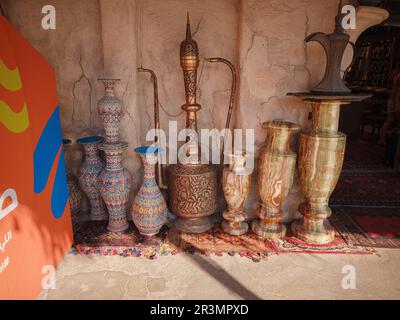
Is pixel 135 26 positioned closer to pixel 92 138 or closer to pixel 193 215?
pixel 92 138

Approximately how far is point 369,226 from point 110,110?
2450mm

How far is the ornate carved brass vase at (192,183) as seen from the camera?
259 centimetres

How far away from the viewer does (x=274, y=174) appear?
256 centimetres

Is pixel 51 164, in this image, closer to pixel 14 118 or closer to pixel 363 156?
pixel 14 118

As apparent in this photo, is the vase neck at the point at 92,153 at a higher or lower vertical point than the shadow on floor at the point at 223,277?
higher

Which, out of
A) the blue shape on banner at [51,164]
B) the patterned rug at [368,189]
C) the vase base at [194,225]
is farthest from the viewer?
the patterned rug at [368,189]

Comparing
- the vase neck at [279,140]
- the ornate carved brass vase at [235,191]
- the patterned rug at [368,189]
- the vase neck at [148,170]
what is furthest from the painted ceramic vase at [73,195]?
the patterned rug at [368,189]

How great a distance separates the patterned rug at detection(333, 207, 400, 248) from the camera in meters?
2.63

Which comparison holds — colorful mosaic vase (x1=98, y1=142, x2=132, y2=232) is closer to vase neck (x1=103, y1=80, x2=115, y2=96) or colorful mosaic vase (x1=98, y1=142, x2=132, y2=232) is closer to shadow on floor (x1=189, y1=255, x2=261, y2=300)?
vase neck (x1=103, y1=80, x2=115, y2=96)

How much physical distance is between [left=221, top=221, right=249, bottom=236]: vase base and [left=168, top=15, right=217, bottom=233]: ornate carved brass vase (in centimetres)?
18

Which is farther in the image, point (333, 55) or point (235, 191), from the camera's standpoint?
point (235, 191)

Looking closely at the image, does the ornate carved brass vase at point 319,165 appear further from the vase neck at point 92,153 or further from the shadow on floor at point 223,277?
the vase neck at point 92,153

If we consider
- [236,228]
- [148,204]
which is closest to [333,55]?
[236,228]

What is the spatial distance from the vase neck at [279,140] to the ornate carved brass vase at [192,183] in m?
0.52
